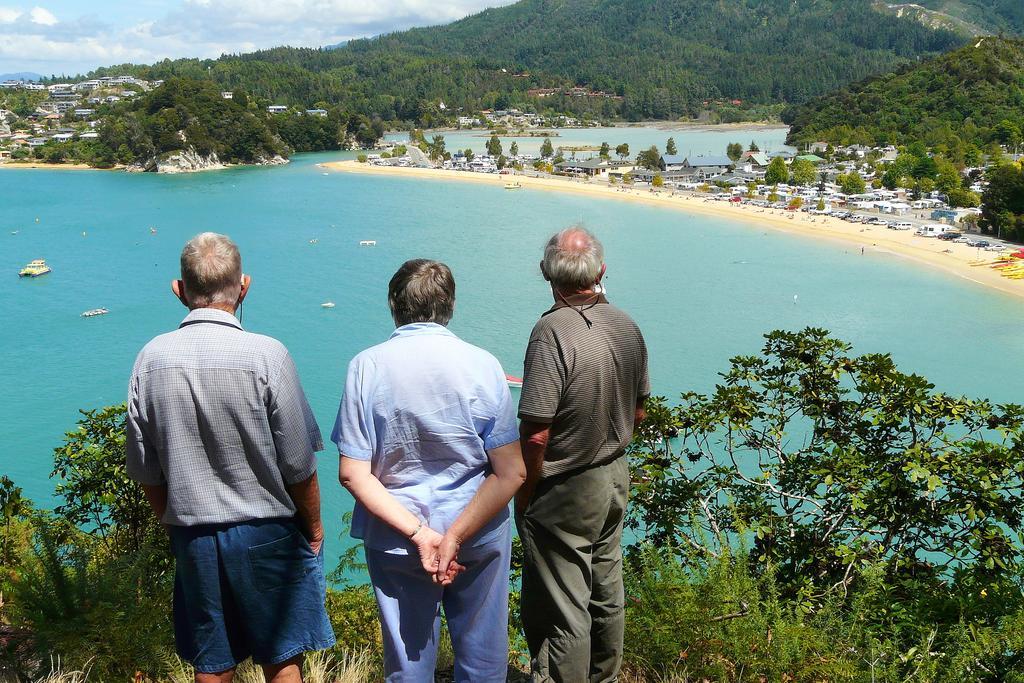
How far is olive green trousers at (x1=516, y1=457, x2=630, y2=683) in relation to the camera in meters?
1.76

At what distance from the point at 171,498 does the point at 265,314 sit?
1839 centimetres

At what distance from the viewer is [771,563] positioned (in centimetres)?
243

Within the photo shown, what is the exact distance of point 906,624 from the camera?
193 cm

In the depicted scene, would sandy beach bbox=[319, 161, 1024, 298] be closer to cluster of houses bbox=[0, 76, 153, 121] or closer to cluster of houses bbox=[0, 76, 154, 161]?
cluster of houses bbox=[0, 76, 154, 161]

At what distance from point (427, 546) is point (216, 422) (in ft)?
1.49

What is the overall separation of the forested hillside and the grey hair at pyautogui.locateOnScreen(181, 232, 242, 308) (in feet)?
273

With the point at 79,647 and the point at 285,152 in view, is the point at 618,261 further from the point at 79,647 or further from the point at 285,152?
the point at 285,152

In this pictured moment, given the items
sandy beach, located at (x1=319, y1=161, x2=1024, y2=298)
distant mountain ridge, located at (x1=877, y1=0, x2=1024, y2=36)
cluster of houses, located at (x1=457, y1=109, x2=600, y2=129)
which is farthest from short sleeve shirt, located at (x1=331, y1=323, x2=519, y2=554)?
distant mountain ridge, located at (x1=877, y1=0, x2=1024, y2=36)

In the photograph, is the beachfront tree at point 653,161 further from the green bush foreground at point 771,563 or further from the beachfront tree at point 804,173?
the green bush foreground at point 771,563

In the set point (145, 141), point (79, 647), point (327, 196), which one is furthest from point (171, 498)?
point (145, 141)

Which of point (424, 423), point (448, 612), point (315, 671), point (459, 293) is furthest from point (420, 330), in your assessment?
point (459, 293)

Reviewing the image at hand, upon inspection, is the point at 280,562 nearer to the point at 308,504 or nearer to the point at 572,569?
the point at 308,504

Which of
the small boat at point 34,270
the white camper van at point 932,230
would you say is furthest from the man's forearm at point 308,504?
the white camper van at point 932,230

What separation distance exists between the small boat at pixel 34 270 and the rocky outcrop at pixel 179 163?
31306mm
